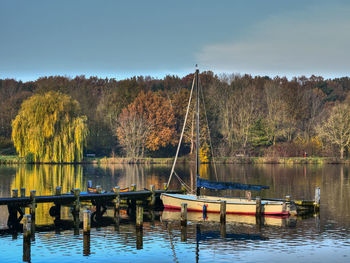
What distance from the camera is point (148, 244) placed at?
2883 cm

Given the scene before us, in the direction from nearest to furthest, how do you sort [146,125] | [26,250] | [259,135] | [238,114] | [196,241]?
[26,250]
[196,241]
[259,135]
[146,125]
[238,114]

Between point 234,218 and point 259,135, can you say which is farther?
point 259,135

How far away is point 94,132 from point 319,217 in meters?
75.7

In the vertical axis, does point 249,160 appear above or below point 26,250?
above

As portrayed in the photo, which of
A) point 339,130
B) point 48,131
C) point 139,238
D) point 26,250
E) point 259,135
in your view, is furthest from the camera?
point 259,135

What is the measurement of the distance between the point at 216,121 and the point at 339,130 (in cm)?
2489

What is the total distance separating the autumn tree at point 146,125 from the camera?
10544 centimetres

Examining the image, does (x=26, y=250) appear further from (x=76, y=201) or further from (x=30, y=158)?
(x=30, y=158)

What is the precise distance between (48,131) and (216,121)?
37290 mm

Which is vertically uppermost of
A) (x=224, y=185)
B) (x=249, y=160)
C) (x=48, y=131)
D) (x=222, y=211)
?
(x=48, y=131)

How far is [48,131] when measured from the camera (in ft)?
298

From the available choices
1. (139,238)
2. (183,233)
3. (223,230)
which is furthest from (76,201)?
(223,230)

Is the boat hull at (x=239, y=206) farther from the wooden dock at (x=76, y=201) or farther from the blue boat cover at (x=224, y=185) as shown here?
the wooden dock at (x=76, y=201)

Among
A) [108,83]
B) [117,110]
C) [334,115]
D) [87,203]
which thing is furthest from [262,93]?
[87,203]
